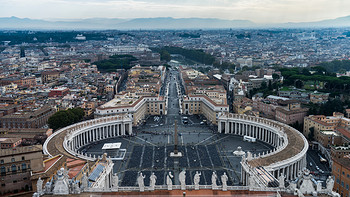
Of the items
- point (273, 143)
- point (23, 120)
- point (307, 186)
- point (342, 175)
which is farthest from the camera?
point (23, 120)

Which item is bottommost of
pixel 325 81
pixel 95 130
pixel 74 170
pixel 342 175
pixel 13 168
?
pixel 95 130

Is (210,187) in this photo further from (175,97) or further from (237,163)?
(175,97)

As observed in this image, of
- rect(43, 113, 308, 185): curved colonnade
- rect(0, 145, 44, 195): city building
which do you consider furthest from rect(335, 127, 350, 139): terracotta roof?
rect(0, 145, 44, 195): city building

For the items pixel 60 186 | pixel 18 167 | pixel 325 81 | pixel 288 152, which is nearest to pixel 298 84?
pixel 325 81

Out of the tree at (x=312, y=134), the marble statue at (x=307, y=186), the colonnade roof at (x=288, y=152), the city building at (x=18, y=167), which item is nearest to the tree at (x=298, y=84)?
the tree at (x=312, y=134)

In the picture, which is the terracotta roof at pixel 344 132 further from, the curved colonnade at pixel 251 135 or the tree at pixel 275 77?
the tree at pixel 275 77

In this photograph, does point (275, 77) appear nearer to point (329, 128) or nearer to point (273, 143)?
point (329, 128)

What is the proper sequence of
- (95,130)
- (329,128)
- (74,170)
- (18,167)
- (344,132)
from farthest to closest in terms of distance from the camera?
(95,130), (329,128), (344,132), (74,170), (18,167)

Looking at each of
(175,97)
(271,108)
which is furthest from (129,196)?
(175,97)
